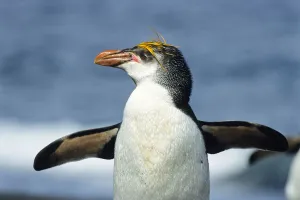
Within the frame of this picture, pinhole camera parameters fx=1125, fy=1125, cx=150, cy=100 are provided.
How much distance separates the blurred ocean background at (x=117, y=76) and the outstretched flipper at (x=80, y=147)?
126 cm

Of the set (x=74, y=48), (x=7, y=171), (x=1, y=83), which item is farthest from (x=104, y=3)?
(x=7, y=171)

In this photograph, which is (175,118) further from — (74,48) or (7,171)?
(74,48)

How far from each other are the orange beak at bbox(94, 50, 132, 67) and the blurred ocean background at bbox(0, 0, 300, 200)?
151cm

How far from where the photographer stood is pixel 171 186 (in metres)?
5.46

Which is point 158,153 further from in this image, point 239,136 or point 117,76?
point 117,76

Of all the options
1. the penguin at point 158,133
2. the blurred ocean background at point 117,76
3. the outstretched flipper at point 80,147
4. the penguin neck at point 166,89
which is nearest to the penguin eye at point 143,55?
the penguin at point 158,133

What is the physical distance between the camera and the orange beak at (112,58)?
17.6 feet

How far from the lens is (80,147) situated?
19.2ft

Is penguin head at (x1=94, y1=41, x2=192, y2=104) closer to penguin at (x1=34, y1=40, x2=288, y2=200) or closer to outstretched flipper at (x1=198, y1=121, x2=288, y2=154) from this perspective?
penguin at (x1=34, y1=40, x2=288, y2=200)

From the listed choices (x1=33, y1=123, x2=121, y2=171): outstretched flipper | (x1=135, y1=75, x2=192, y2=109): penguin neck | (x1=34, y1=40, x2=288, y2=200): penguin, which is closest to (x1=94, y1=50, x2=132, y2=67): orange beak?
(x1=34, y1=40, x2=288, y2=200): penguin

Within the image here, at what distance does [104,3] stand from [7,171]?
26.7 meters

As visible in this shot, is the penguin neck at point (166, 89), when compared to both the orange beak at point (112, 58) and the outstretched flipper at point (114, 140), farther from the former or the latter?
the outstretched flipper at point (114, 140)

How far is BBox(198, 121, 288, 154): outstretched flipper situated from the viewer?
577 cm

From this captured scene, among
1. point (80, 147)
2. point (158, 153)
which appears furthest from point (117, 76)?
point (158, 153)
